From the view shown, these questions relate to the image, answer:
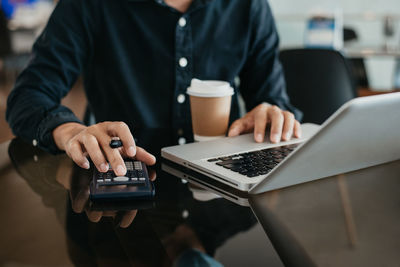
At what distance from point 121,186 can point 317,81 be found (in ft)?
3.89

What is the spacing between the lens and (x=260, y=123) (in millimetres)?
1029

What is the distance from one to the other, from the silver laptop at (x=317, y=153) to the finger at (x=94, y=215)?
0.67 ft

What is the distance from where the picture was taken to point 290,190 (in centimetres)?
73

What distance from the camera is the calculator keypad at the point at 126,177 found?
0.75 meters

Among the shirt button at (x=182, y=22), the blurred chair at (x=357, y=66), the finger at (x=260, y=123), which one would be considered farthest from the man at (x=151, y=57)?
the blurred chair at (x=357, y=66)

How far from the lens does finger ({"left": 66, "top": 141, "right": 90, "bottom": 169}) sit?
0.84 meters

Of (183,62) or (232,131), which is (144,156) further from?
(183,62)

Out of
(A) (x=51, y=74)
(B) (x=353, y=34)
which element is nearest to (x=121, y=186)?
(A) (x=51, y=74)

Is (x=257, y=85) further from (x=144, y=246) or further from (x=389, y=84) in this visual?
(x=389, y=84)

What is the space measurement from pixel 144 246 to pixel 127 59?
913 mm

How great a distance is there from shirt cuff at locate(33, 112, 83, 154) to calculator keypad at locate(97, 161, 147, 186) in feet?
0.84

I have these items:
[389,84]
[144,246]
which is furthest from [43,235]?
[389,84]

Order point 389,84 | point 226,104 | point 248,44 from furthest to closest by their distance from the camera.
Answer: point 389,84, point 248,44, point 226,104

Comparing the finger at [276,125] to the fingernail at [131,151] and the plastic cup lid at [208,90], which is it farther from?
the fingernail at [131,151]
